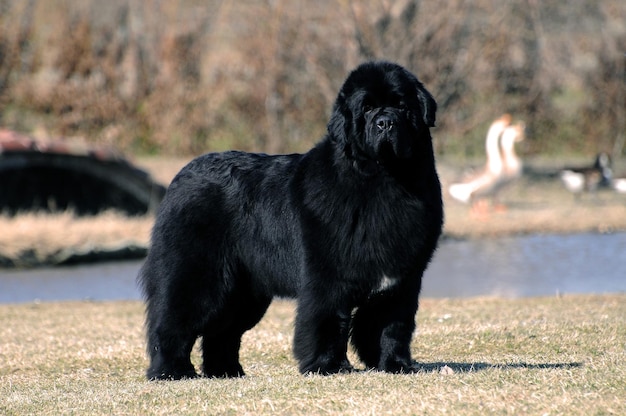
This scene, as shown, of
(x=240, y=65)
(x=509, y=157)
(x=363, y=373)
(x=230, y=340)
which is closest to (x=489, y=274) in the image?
(x=509, y=157)

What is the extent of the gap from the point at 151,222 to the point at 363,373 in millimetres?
11903

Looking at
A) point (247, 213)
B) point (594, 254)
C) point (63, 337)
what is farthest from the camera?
point (594, 254)

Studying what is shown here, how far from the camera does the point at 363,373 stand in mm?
6344

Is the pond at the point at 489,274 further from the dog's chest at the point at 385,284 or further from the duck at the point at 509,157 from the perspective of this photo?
the dog's chest at the point at 385,284

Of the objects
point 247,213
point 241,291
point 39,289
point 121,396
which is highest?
point 247,213

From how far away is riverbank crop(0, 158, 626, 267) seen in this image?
51.4ft

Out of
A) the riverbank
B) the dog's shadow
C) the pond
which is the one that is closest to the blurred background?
the riverbank

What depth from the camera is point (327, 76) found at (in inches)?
923

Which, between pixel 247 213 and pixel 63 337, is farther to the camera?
pixel 63 337

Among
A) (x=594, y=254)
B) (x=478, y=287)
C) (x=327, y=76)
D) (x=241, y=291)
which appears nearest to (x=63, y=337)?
(x=241, y=291)

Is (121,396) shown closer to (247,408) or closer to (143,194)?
(247,408)

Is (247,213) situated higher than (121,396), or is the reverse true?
(247,213)

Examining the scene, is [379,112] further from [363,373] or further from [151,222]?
[151,222]

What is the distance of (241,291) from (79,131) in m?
18.6
